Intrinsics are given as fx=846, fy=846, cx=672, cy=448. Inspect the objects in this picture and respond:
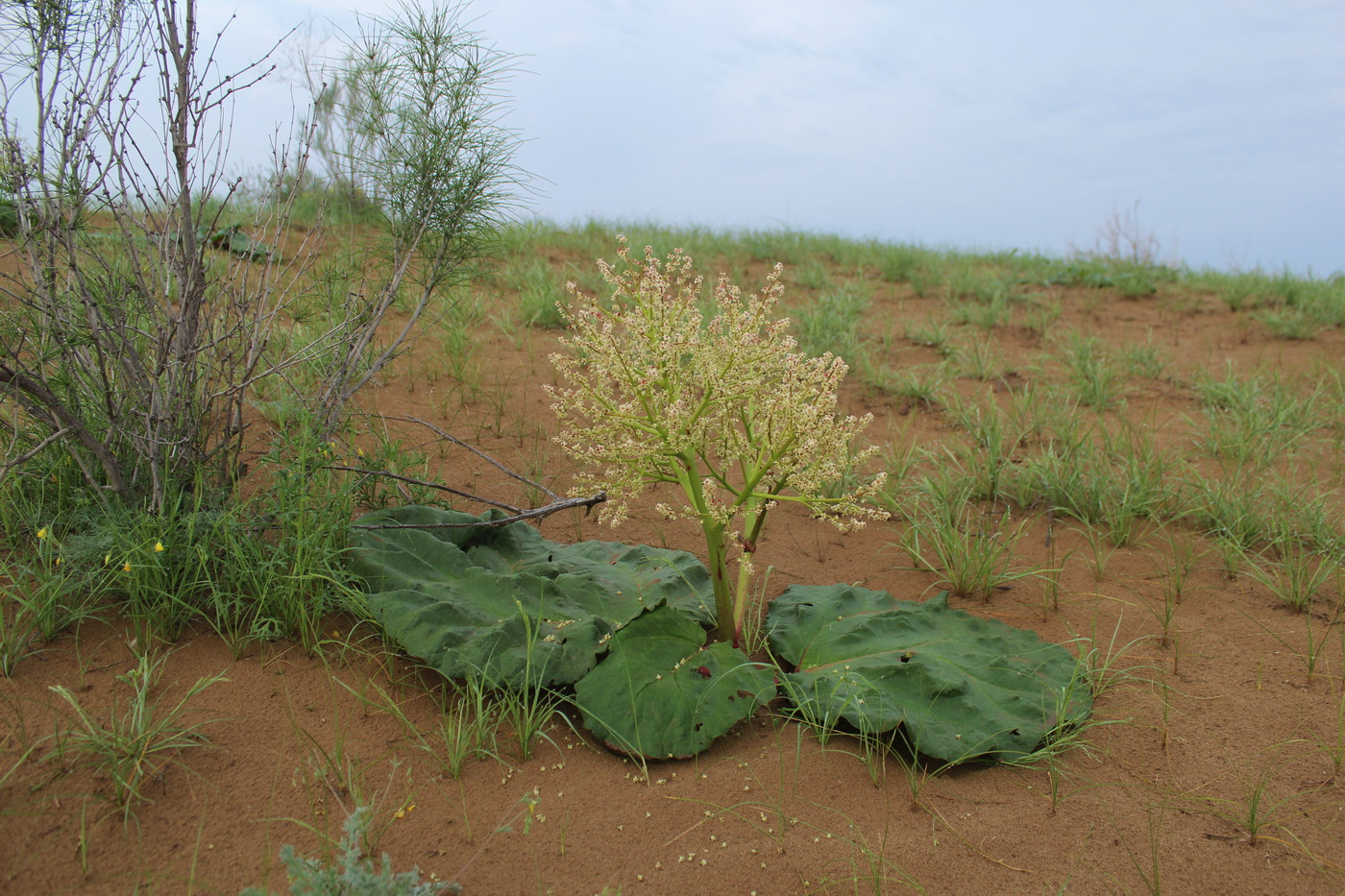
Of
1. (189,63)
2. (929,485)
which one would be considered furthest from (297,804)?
(929,485)

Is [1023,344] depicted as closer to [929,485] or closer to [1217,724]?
[929,485]

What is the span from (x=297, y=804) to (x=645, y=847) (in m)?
0.85

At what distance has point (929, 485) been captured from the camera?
391cm

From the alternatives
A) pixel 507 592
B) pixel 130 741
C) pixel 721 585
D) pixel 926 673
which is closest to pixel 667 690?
pixel 721 585

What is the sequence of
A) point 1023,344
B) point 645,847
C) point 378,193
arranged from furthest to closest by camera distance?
point 1023,344
point 378,193
point 645,847

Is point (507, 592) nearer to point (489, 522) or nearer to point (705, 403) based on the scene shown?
point (489, 522)

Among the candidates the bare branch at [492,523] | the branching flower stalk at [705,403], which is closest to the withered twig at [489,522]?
the bare branch at [492,523]

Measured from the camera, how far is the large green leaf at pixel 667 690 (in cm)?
228

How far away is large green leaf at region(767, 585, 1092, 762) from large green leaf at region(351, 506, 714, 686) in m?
0.40

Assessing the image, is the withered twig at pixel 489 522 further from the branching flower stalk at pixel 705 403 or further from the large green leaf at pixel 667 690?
the large green leaf at pixel 667 690

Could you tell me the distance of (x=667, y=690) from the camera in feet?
7.73

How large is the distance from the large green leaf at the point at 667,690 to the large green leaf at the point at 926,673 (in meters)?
0.18

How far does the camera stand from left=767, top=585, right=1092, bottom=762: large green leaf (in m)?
2.31

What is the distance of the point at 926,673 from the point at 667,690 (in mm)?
747
